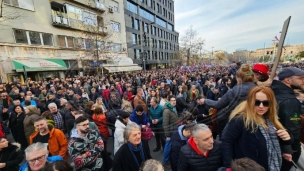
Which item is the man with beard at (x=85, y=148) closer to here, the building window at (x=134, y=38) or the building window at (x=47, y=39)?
the building window at (x=47, y=39)

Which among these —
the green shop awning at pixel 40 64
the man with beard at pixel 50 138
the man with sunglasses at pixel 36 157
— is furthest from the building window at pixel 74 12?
the man with sunglasses at pixel 36 157

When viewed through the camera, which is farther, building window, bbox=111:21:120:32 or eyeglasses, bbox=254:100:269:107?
building window, bbox=111:21:120:32

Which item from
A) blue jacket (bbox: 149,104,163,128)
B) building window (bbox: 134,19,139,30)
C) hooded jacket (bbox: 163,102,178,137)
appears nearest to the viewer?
hooded jacket (bbox: 163,102,178,137)

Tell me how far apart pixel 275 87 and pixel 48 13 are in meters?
21.4

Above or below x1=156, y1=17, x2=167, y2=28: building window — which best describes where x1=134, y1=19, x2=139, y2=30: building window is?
below

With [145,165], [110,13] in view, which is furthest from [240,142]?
[110,13]

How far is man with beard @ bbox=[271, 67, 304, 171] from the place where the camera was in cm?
159

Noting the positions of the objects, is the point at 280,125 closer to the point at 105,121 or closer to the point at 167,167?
the point at 167,167

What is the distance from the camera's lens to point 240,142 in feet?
5.36

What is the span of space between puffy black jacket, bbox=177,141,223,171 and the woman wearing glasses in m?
0.26

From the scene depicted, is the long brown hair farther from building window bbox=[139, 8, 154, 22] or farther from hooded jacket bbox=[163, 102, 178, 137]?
building window bbox=[139, 8, 154, 22]

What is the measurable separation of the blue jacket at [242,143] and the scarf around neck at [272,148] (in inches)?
1.2

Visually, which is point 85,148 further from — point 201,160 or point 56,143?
point 201,160

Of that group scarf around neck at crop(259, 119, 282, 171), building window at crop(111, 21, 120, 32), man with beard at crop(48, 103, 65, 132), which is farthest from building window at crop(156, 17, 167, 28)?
scarf around neck at crop(259, 119, 282, 171)
